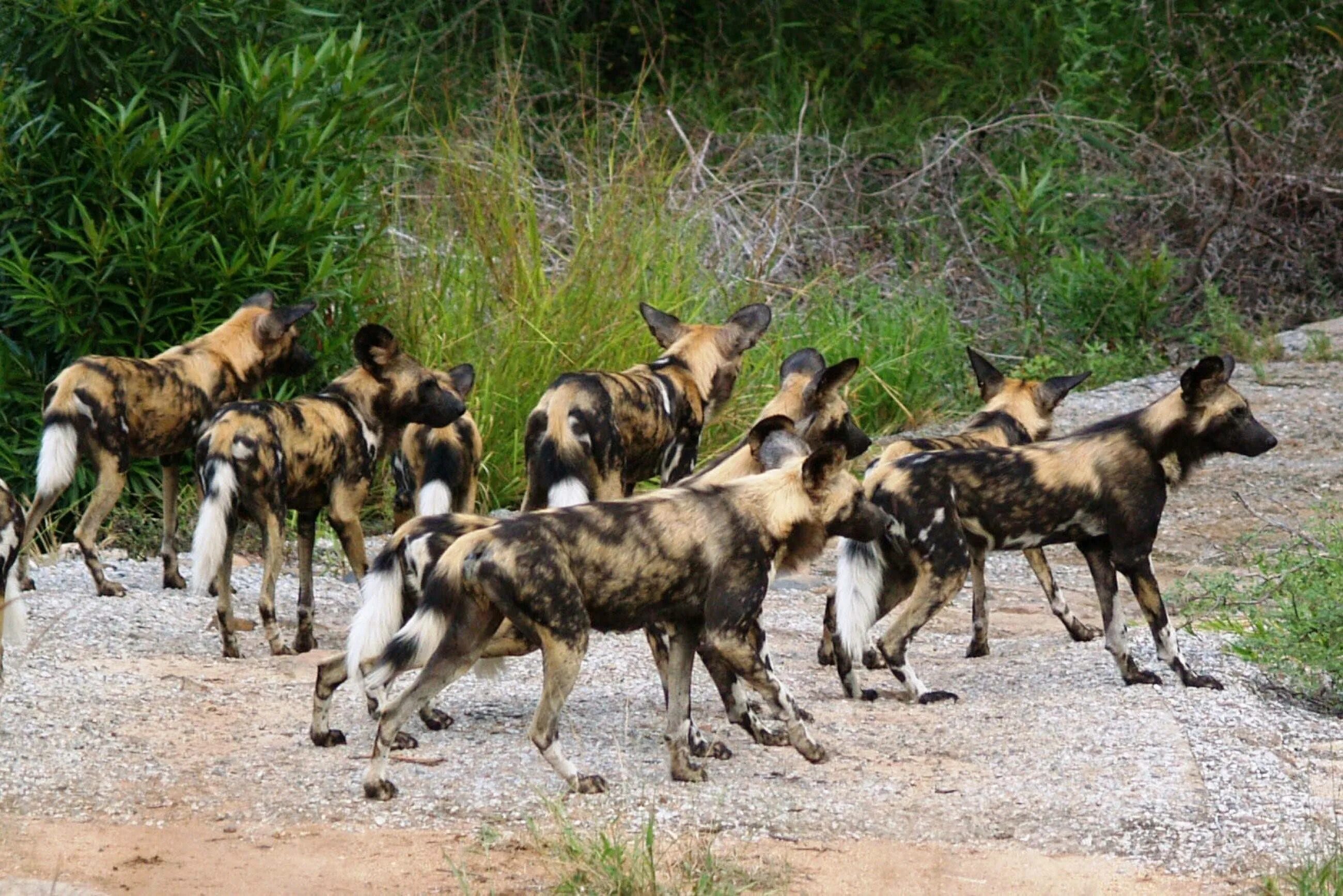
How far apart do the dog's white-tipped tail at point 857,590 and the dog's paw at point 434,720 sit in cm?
106

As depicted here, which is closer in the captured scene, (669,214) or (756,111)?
(669,214)

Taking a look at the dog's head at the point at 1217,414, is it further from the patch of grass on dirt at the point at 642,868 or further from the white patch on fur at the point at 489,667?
the patch of grass on dirt at the point at 642,868

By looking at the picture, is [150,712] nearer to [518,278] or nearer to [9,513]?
[9,513]

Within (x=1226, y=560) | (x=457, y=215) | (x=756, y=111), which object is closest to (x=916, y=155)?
(x=756, y=111)

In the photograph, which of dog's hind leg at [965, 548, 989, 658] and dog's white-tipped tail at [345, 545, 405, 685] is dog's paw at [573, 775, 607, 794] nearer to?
dog's white-tipped tail at [345, 545, 405, 685]

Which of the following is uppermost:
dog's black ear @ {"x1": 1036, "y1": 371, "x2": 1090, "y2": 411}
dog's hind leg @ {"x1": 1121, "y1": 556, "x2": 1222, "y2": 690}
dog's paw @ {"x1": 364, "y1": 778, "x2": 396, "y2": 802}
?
dog's black ear @ {"x1": 1036, "y1": 371, "x2": 1090, "y2": 411}

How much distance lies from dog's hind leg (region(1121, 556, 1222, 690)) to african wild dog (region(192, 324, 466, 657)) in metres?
2.08

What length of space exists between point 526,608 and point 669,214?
202 inches

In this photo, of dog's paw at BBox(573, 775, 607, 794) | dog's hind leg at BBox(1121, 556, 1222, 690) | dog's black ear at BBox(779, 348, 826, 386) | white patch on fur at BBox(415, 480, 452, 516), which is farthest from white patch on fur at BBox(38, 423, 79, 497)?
dog's hind leg at BBox(1121, 556, 1222, 690)

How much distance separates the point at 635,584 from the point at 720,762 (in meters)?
0.55

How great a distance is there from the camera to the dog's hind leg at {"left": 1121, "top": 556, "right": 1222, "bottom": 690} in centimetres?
515

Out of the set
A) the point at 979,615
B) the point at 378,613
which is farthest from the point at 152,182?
the point at 979,615

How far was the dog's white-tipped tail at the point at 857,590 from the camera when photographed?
16.6 feet

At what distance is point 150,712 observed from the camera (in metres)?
4.72
